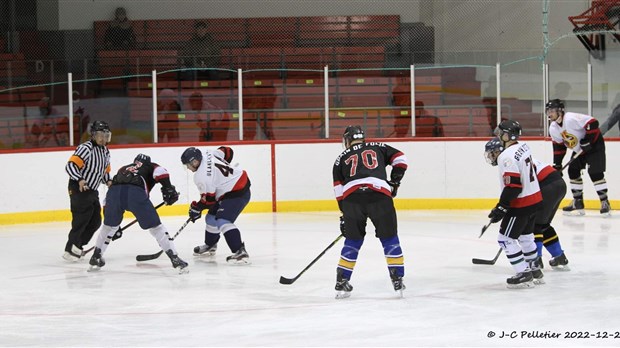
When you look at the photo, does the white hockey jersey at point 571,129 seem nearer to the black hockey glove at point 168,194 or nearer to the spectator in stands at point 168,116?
the spectator in stands at point 168,116

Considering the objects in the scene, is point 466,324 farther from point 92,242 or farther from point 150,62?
point 150,62

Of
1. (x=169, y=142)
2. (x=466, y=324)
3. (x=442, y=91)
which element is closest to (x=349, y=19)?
(x=442, y=91)

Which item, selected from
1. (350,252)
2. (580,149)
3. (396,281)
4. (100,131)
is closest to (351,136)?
(350,252)

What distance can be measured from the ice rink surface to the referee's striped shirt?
2.17 ft

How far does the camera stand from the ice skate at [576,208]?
34.3ft

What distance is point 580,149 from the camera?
10242 millimetres

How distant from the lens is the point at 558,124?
10.1m

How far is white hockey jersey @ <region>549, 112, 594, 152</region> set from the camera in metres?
10.1

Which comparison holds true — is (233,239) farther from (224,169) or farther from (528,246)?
(528,246)

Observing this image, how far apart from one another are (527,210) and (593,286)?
2.29ft

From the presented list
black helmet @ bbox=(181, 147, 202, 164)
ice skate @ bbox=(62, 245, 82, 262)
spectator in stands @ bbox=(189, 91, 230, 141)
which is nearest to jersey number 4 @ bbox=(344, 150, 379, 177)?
black helmet @ bbox=(181, 147, 202, 164)

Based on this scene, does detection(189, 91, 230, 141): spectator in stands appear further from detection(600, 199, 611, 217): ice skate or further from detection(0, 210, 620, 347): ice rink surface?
detection(600, 199, 611, 217): ice skate

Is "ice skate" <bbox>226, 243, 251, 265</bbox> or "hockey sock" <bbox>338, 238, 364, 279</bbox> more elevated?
"hockey sock" <bbox>338, 238, 364, 279</bbox>

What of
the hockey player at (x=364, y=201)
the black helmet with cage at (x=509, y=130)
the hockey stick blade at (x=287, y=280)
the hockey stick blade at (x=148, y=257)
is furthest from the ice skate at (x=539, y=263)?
the hockey stick blade at (x=148, y=257)
